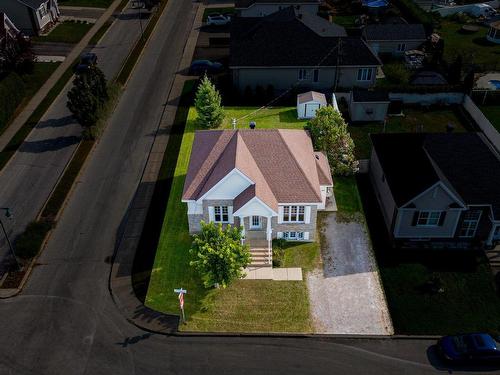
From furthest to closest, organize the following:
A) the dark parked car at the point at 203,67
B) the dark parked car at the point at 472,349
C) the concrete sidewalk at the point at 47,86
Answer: the dark parked car at the point at 203,67
the concrete sidewalk at the point at 47,86
the dark parked car at the point at 472,349

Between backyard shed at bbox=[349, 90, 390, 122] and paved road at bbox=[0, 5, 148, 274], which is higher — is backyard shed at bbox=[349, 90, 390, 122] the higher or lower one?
the higher one

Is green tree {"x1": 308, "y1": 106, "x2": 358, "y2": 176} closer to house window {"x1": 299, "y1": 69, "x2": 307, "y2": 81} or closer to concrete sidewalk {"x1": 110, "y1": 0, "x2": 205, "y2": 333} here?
house window {"x1": 299, "y1": 69, "x2": 307, "y2": 81}

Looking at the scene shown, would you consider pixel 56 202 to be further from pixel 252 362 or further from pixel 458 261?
pixel 458 261

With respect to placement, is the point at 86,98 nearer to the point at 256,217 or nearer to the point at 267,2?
the point at 256,217

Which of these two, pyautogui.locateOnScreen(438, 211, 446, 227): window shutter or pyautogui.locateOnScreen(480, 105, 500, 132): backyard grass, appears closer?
pyautogui.locateOnScreen(438, 211, 446, 227): window shutter

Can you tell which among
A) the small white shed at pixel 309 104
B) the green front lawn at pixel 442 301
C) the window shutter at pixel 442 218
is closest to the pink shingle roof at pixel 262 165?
the green front lawn at pixel 442 301

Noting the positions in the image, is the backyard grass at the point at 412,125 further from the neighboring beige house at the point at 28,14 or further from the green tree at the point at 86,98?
the neighboring beige house at the point at 28,14

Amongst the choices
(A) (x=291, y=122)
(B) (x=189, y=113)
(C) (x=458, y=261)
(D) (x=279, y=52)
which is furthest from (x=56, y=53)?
(C) (x=458, y=261)

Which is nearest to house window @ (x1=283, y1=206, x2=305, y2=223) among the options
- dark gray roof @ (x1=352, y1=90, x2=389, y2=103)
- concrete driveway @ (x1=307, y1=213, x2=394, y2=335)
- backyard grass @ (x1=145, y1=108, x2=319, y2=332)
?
backyard grass @ (x1=145, y1=108, x2=319, y2=332)
